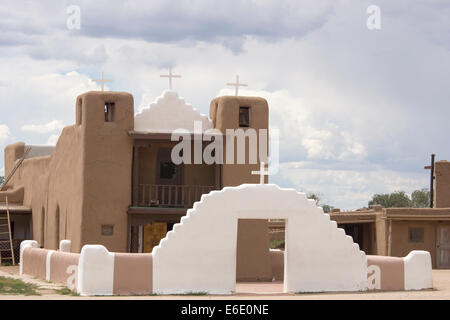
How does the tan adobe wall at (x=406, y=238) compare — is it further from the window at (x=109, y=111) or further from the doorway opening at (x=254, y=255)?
the window at (x=109, y=111)

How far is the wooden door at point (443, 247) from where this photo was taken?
37031 millimetres

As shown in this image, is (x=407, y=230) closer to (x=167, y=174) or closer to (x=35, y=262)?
(x=167, y=174)

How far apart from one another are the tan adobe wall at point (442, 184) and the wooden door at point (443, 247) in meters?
3.22

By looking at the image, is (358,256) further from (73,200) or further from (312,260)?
(73,200)

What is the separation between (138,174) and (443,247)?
49.4ft

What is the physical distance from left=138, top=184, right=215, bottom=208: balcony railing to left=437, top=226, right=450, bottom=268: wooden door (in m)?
12.5

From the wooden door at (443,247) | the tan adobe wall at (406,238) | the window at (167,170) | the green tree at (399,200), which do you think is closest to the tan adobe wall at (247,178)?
the window at (167,170)

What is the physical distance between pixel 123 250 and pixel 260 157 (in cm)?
579

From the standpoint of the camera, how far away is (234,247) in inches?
885

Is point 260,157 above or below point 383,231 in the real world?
above

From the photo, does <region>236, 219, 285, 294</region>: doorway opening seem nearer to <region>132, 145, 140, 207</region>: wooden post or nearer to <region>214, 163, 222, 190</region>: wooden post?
<region>214, 163, 222, 190</region>: wooden post

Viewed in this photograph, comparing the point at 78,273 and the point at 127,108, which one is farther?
the point at 127,108
